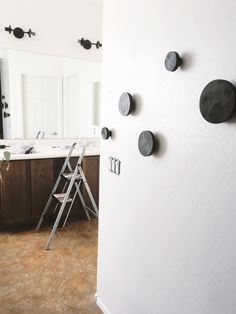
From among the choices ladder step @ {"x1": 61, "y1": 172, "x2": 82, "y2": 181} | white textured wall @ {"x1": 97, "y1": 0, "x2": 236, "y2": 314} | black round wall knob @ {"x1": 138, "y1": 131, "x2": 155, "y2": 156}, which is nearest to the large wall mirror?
ladder step @ {"x1": 61, "y1": 172, "x2": 82, "y2": 181}

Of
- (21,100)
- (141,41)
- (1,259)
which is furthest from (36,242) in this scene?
(141,41)

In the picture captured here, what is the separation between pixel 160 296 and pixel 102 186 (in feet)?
2.41

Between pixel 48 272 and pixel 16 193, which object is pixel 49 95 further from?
pixel 48 272

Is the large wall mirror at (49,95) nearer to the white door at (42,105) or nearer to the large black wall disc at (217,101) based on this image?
the white door at (42,105)

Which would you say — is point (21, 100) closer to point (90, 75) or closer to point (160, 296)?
point (90, 75)

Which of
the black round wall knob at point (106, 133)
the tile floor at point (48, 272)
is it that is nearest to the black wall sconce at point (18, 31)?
the black round wall knob at point (106, 133)

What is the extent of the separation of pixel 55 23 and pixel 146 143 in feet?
8.48

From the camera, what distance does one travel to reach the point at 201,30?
98 centimetres

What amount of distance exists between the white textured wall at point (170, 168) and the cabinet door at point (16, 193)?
148 cm

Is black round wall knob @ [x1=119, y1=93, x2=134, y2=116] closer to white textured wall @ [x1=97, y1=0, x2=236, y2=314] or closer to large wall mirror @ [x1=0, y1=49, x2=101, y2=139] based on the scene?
white textured wall @ [x1=97, y1=0, x2=236, y2=314]

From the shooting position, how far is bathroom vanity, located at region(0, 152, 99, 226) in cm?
282

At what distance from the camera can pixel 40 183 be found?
299 centimetres

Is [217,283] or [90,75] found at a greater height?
[90,75]

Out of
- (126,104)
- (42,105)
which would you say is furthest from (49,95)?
(126,104)
